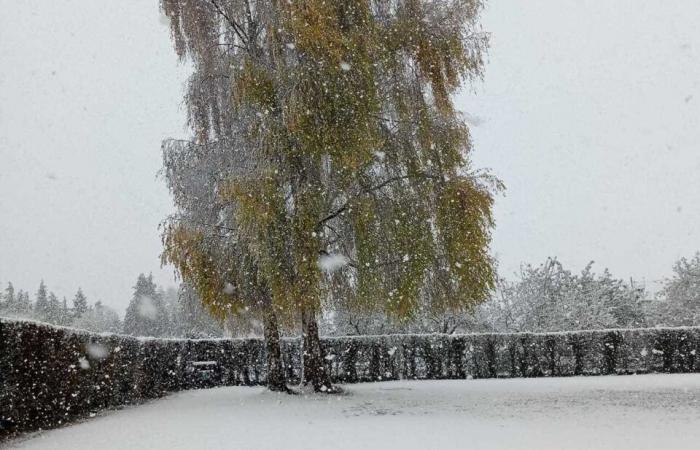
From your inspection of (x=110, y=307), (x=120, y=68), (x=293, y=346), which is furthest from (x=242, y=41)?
(x=110, y=307)

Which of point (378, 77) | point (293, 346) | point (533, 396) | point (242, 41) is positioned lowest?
point (533, 396)

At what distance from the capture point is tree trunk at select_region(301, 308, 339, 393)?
10.9 meters

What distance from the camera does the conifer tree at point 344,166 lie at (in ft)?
31.1

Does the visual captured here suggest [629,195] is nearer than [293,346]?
No

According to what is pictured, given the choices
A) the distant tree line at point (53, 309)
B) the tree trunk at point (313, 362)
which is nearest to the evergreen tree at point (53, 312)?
the distant tree line at point (53, 309)

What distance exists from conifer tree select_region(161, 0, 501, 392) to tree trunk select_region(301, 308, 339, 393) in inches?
0.9

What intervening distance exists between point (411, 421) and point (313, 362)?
12.4 ft

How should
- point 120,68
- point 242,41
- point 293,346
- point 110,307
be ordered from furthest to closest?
1. point 110,307
2. point 120,68
3. point 293,346
4. point 242,41

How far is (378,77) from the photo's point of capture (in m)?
10.4

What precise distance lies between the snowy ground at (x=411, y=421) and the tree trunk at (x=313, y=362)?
67 centimetres

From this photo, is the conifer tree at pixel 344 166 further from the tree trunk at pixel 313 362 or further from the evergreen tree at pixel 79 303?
the evergreen tree at pixel 79 303

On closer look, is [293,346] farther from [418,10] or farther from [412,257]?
[418,10]

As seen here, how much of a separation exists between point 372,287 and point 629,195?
46755 mm

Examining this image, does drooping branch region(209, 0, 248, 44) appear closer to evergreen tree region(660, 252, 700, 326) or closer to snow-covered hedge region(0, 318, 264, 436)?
snow-covered hedge region(0, 318, 264, 436)
